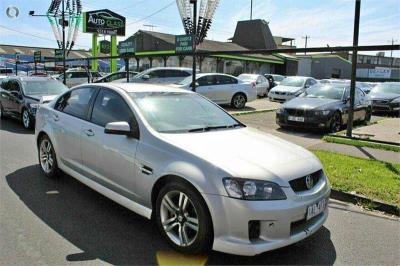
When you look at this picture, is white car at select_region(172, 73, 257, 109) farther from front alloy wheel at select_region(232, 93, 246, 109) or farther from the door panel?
the door panel

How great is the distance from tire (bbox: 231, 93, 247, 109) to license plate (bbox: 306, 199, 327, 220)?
13429 millimetres

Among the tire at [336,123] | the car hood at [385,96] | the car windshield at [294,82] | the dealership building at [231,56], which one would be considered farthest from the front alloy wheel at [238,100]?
the dealership building at [231,56]

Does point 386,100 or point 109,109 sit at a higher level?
point 109,109

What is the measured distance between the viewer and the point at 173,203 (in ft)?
12.9

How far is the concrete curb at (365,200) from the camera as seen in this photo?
5219mm

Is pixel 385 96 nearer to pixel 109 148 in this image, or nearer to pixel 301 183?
pixel 301 183

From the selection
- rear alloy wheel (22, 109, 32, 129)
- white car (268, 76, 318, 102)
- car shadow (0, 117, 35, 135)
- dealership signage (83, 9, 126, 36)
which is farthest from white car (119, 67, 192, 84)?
dealership signage (83, 9, 126, 36)

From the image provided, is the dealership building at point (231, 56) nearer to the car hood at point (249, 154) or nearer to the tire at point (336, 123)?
the tire at point (336, 123)

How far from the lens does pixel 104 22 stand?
1513 inches

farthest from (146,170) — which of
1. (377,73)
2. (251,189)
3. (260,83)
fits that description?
(377,73)

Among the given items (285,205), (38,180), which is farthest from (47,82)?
(285,205)

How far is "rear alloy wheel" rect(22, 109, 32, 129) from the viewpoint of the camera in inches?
434

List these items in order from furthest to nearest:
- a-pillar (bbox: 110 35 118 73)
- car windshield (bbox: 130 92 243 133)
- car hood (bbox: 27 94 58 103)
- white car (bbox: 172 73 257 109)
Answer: a-pillar (bbox: 110 35 118 73) → white car (bbox: 172 73 257 109) → car hood (bbox: 27 94 58 103) → car windshield (bbox: 130 92 243 133)

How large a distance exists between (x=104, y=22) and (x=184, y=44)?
2881 centimetres
